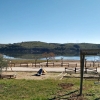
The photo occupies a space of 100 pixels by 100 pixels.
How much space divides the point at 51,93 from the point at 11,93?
2647 mm

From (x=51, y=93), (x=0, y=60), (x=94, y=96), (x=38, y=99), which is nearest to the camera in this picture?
(x=38, y=99)

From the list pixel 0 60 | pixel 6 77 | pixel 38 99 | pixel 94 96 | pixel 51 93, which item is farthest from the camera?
pixel 0 60

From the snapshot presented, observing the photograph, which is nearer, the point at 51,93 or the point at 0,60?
the point at 51,93

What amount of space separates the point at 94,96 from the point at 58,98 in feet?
7.10

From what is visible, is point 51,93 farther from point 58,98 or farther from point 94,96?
point 94,96

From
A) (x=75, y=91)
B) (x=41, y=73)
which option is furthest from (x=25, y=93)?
(x=41, y=73)

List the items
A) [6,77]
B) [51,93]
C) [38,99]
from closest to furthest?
[38,99], [51,93], [6,77]

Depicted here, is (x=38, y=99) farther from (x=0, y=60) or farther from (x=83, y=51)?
(x=0, y=60)

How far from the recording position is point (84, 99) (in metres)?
12.5

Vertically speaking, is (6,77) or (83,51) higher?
(83,51)

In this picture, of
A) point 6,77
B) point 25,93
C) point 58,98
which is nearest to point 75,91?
point 58,98

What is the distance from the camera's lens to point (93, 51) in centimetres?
1447

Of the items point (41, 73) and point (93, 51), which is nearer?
point (93, 51)

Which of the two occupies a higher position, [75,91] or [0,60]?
[0,60]
